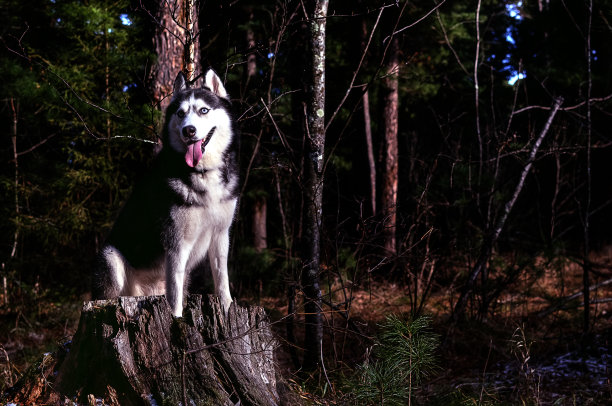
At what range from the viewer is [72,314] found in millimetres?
8391

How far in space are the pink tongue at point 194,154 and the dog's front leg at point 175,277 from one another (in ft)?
2.16

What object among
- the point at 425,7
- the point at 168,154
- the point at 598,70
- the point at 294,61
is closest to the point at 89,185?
the point at 294,61

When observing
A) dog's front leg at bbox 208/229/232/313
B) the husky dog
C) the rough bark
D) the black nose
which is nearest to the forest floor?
the rough bark

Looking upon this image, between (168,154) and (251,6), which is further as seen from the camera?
(251,6)

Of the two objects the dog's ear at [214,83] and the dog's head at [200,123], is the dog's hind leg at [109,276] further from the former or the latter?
the dog's ear at [214,83]

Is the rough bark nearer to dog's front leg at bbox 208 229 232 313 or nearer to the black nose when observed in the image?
dog's front leg at bbox 208 229 232 313

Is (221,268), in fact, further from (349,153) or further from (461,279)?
(349,153)

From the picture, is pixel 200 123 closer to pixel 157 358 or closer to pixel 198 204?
pixel 198 204

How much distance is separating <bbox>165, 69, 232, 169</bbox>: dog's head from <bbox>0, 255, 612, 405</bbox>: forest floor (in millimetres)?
1494

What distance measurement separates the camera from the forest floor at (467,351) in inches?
179

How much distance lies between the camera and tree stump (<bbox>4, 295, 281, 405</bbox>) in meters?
3.29

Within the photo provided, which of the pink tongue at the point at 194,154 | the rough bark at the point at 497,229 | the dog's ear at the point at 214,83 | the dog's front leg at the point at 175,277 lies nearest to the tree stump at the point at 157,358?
the dog's front leg at the point at 175,277

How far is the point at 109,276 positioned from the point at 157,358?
39.1 inches

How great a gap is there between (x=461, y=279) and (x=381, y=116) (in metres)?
4.79
